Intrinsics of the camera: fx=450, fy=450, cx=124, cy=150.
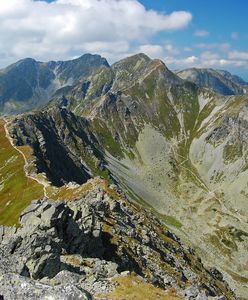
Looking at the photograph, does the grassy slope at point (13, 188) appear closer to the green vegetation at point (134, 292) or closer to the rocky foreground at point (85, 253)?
the rocky foreground at point (85, 253)

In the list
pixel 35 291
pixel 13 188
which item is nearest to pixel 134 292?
pixel 35 291

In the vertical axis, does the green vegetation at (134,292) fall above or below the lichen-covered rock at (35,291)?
below

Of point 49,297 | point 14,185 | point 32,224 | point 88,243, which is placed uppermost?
point 49,297

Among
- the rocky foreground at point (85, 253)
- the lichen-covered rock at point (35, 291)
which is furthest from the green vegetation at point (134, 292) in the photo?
the lichen-covered rock at point (35, 291)

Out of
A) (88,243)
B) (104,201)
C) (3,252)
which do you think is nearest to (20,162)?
(104,201)

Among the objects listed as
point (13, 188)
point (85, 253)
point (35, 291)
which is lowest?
point (13, 188)

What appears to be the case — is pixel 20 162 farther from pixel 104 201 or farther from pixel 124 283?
pixel 124 283

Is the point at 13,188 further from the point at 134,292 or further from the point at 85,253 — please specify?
the point at 134,292
